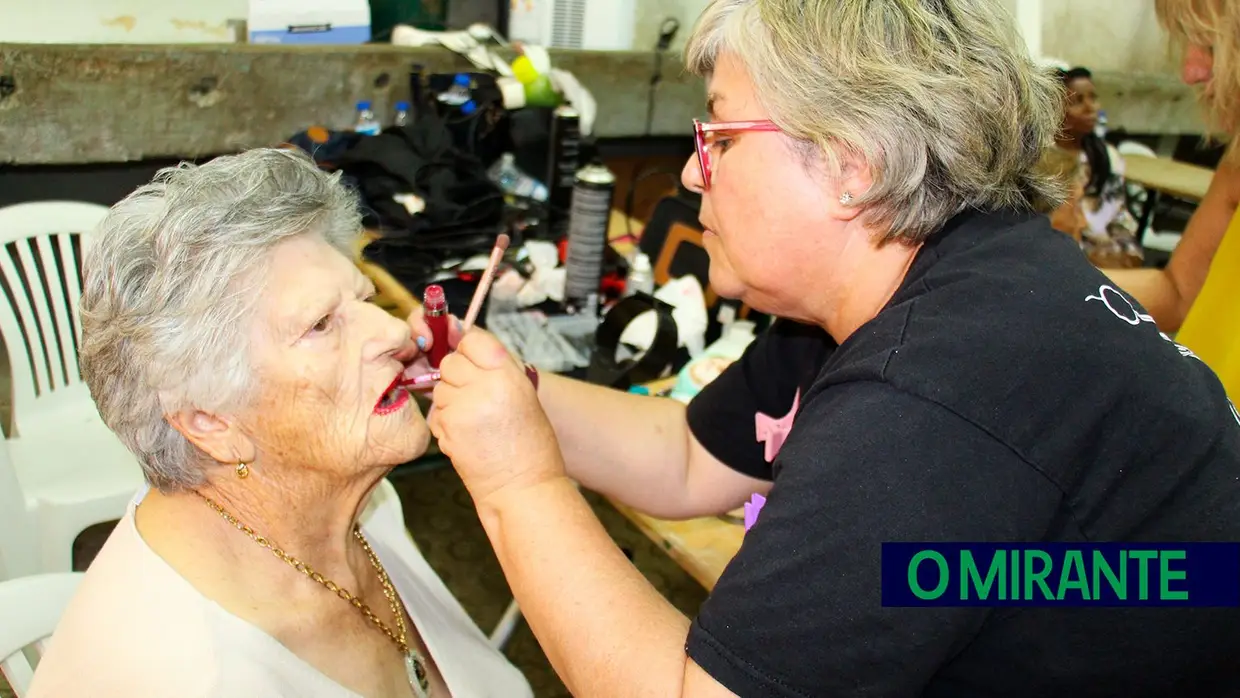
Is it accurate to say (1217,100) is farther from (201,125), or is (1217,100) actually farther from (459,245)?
(201,125)

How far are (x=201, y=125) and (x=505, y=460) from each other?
2.25 meters

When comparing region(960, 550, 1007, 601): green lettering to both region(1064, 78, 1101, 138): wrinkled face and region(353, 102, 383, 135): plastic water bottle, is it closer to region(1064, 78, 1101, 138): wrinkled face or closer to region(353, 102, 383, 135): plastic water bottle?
region(353, 102, 383, 135): plastic water bottle

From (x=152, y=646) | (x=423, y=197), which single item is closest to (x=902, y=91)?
(x=152, y=646)

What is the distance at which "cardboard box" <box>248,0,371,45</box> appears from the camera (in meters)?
2.91

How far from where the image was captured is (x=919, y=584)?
0.92 m

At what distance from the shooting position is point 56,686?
1104 millimetres

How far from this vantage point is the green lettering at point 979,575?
93 centimetres

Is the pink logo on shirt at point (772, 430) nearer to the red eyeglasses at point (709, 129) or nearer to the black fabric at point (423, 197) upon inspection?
the red eyeglasses at point (709, 129)

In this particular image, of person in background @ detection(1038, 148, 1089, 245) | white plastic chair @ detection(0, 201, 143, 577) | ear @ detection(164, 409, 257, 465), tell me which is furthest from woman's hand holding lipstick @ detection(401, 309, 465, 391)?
person in background @ detection(1038, 148, 1089, 245)

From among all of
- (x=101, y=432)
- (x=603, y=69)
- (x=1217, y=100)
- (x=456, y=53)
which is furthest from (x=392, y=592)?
(x=603, y=69)

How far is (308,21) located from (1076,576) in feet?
9.18

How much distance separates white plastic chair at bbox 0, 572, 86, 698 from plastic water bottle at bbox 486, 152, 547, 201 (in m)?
1.66

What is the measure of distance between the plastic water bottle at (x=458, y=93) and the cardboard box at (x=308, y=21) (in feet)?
1.65

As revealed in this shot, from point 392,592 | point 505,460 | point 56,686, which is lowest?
point 392,592
